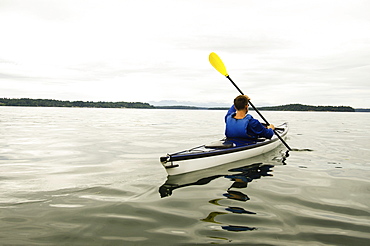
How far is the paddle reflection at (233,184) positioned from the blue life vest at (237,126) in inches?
39.2

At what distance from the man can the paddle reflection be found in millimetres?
988

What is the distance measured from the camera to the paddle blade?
10352mm

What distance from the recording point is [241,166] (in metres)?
7.51

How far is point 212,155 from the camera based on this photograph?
261 inches

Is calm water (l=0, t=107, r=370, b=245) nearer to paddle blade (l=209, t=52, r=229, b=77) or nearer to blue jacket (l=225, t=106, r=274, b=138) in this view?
blue jacket (l=225, t=106, r=274, b=138)

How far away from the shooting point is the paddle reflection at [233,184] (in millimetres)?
3954

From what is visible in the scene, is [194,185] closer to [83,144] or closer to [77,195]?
[77,195]

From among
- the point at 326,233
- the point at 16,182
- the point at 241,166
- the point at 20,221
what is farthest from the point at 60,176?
the point at 326,233

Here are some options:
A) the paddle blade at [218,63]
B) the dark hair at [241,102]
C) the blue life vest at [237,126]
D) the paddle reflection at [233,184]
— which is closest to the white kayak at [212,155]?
the blue life vest at [237,126]

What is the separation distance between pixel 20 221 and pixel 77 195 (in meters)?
1.23

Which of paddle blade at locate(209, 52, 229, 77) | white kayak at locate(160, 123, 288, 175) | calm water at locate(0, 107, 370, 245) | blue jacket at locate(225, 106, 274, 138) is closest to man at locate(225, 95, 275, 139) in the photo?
blue jacket at locate(225, 106, 274, 138)

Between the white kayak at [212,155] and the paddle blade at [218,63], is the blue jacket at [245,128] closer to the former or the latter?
the white kayak at [212,155]

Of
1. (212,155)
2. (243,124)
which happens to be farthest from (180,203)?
(243,124)

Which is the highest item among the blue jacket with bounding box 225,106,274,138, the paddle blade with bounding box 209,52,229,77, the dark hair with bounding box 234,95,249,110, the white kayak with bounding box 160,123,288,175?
the paddle blade with bounding box 209,52,229,77
